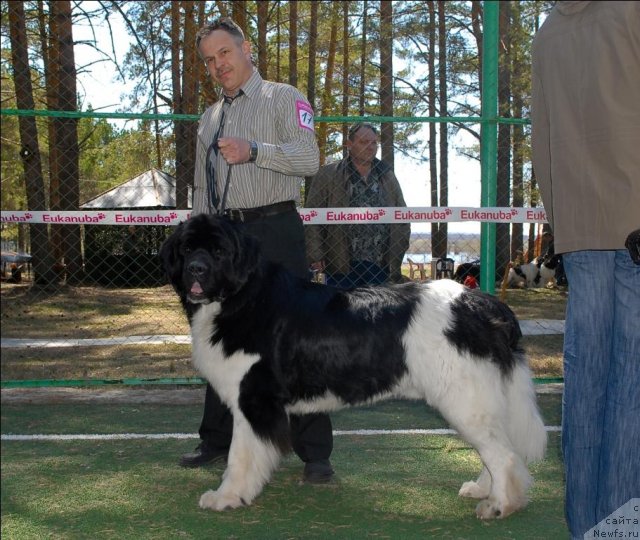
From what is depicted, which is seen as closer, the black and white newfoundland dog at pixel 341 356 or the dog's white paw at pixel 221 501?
the black and white newfoundland dog at pixel 341 356

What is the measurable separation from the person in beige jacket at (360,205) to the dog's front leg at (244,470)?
2.37 metres

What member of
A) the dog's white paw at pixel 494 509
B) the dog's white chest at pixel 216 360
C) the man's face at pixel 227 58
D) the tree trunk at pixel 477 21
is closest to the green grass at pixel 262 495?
the dog's white paw at pixel 494 509

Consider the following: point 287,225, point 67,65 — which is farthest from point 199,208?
point 67,65

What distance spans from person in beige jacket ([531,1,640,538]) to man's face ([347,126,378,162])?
119 inches

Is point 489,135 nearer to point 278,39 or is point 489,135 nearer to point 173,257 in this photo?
point 173,257

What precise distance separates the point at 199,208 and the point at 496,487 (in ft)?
7.59

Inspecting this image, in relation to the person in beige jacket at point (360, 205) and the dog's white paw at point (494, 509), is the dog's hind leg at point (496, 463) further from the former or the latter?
the person in beige jacket at point (360, 205)

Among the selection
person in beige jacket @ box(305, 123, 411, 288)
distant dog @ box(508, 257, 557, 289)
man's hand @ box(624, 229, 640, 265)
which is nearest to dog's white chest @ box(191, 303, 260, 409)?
man's hand @ box(624, 229, 640, 265)

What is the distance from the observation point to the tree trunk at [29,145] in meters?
11.3

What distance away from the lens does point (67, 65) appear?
37.1 feet

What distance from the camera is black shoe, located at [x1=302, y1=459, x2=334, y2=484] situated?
13.3ft

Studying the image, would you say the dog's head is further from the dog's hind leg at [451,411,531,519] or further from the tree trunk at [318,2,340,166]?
the tree trunk at [318,2,340,166]

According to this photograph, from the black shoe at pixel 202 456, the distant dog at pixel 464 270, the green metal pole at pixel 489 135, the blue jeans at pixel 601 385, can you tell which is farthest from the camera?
the distant dog at pixel 464 270

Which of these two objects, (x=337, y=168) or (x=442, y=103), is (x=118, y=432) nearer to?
(x=337, y=168)
